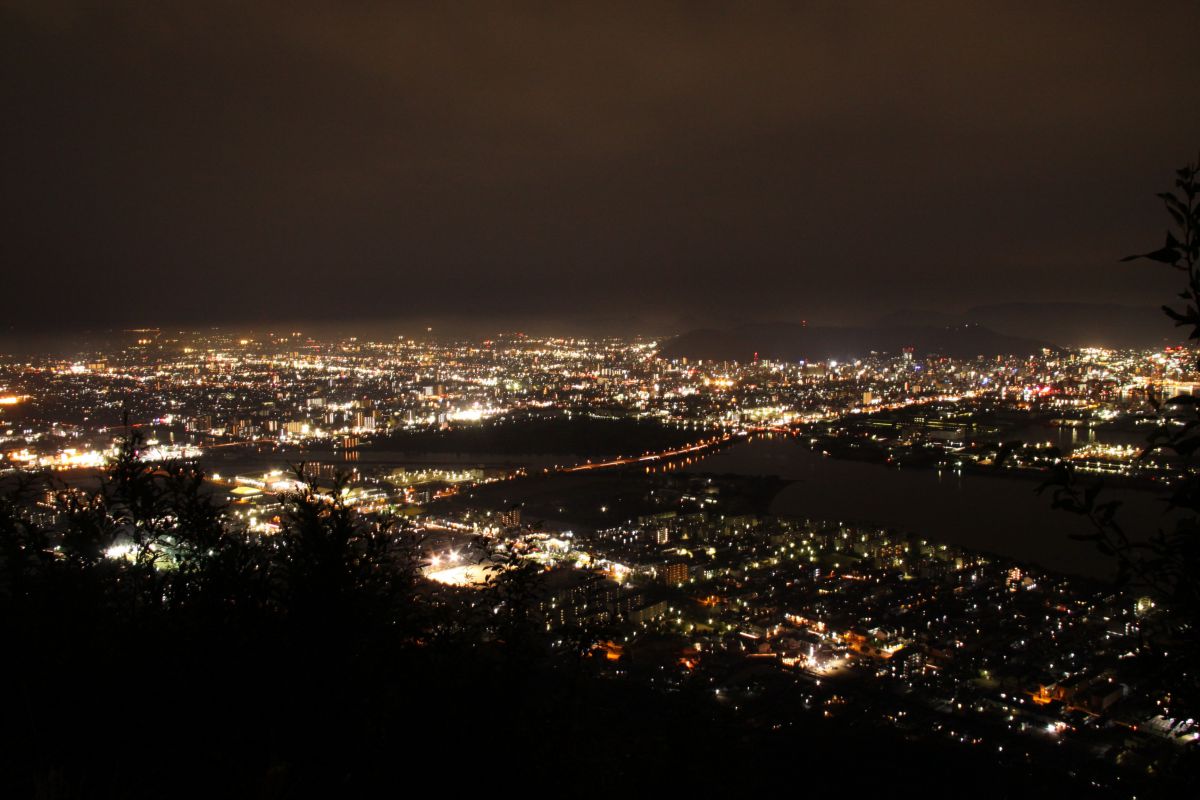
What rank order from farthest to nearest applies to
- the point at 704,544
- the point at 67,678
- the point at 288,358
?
the point at 288,358
the point at 704,544
the point at 67,678

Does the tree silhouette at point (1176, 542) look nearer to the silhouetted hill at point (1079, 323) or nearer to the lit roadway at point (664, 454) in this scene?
the lit roadway at point (664, 454)

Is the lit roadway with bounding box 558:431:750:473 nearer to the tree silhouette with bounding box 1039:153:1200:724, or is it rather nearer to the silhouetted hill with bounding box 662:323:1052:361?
the tree silhouette with bounding box 1039:153:1200:724

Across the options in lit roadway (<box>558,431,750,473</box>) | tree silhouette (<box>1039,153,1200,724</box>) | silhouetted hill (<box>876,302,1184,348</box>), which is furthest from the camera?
silhouetted hill (<box>876,302,1184,348</box>)

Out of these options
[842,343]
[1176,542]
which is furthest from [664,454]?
[842,343]

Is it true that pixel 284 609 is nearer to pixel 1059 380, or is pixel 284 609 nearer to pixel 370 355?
pixel 1059 380

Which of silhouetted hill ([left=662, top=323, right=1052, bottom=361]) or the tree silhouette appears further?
silhouetted hill ([left=662, top=323, right=1052, bottom=361])

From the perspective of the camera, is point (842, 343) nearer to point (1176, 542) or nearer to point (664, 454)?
point (664, 454)

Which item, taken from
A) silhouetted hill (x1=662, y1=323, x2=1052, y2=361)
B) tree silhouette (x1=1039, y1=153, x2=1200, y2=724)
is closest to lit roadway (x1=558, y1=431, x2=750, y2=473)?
tree silhouette (x1=1039, y1=153, x2=1200, y2=724)

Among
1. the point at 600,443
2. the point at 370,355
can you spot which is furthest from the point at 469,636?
the point at 370,355

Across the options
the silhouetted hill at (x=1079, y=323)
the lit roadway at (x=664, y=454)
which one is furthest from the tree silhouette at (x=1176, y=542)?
the silhouetted hill at (x=1079, y=323)
